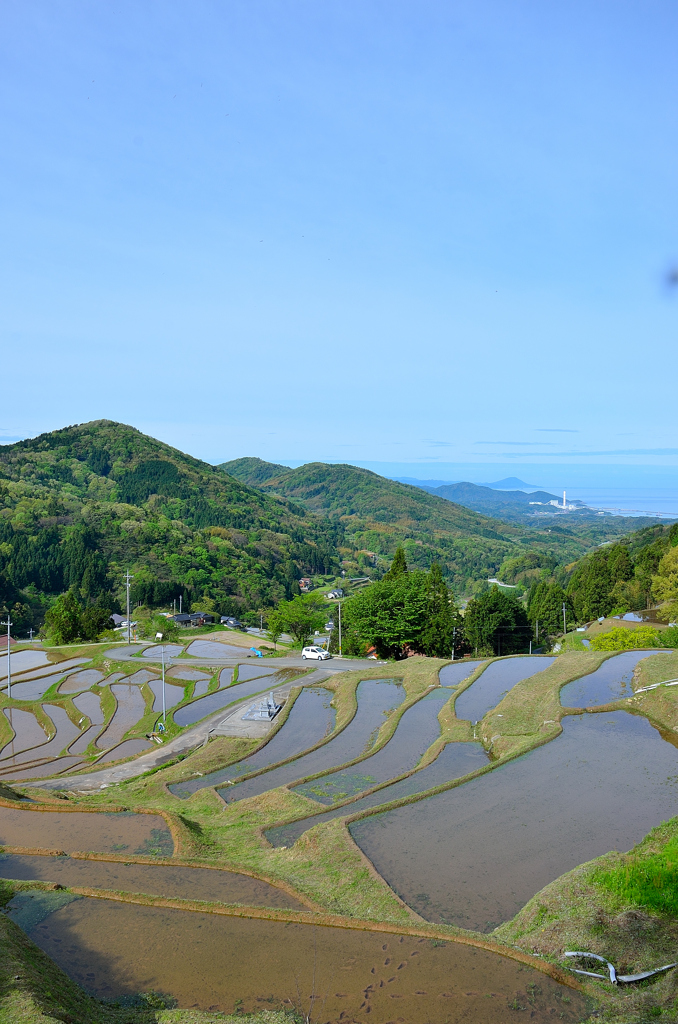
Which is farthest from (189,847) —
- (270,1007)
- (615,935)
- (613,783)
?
(613,783)

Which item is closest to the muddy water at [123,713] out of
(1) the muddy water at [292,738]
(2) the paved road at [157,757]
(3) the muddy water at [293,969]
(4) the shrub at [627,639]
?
(2) the paved road at [157,757]

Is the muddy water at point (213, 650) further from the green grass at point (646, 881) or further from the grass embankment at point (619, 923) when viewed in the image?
the green grass at point (646, 881)

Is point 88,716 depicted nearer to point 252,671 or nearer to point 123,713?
point 123,713

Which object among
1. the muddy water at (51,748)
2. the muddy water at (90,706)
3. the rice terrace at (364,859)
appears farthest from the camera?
the muddy water at (90,706)

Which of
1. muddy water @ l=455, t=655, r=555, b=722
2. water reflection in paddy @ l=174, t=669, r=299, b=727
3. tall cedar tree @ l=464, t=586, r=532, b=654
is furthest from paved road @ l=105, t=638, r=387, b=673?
tall cedar tree @ l=464, t=586, r=532, b=654

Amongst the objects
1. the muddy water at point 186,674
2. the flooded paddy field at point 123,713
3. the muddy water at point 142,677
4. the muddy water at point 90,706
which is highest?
the muddy water at point 186,674

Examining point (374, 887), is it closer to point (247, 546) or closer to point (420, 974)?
point (420, 974)

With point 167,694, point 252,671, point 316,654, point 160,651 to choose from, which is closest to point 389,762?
point 167,694
